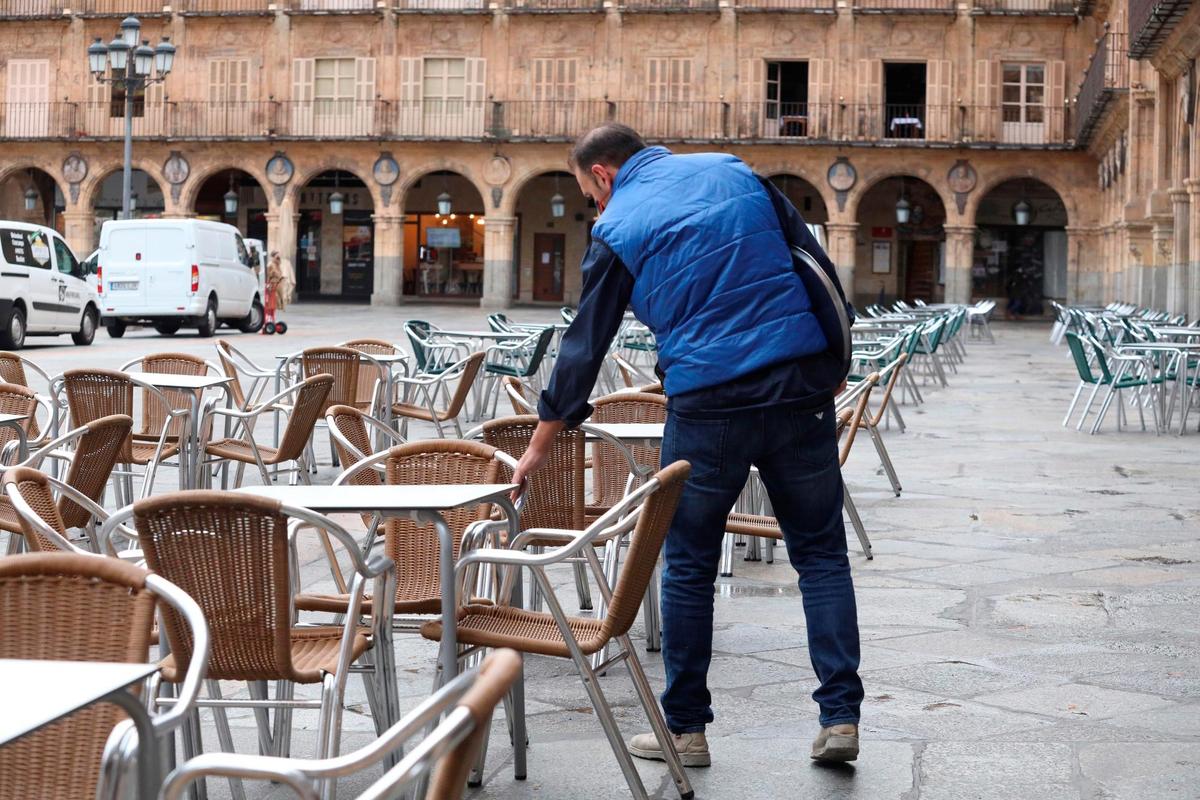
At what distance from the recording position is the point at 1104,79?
29.9 metres

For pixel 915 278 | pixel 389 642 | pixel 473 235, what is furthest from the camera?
pixel 473 235

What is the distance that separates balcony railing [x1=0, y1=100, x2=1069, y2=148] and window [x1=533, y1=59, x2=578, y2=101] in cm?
19

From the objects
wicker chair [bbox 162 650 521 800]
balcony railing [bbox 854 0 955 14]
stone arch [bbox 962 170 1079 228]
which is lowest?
wicker chair [bbox 162 650 521 800]

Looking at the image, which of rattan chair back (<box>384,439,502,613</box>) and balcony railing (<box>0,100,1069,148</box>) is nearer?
rattan chair back (<box>384,439,502,613</box>)

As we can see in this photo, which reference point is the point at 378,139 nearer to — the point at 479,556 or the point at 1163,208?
the point at 1163,208

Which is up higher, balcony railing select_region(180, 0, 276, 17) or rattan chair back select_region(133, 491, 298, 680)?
balcony railing select_region(180, 0, 276, 17)

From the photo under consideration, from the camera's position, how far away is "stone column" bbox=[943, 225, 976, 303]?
37500 millimetres

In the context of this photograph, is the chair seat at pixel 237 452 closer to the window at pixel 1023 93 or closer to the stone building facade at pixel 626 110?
the stone building facade at pixel 626 110

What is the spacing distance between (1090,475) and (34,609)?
864 centimetres

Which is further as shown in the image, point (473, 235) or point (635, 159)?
point (473, 235)

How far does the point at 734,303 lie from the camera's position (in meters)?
3.99

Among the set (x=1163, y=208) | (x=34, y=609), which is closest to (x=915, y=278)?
(x=1163, y=208)

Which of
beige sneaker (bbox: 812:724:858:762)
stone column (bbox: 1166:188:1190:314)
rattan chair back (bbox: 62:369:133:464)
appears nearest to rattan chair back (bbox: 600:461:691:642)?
beige sneaker (bbox: 812:724:858:762)

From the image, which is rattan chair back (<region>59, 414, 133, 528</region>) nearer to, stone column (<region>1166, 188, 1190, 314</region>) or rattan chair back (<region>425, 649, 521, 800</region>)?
rattan chair back (<region>425, 649, 521, 800</region>)
